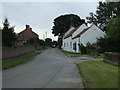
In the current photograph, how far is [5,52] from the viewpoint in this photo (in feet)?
77.3

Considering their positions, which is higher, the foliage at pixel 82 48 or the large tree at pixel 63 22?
the large tree at pixel 63 22

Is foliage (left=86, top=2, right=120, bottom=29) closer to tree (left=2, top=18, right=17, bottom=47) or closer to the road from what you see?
tree (left=2, top=18, right=17, bottom=47)

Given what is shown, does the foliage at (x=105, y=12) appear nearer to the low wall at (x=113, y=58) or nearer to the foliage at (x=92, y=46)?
the foliage at (x=92, y=46)

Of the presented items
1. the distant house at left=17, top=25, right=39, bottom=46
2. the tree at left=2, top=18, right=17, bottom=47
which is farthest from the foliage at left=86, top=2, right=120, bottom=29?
the tree at left=2, top=18, right=17, bottom=47

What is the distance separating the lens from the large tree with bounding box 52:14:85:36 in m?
77.4

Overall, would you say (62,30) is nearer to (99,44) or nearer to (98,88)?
(99,44)

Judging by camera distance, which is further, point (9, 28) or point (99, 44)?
point (99, 44)

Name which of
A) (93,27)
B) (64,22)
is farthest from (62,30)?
(93,27)

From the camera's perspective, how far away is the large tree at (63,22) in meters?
77.4

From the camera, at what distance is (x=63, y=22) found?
7794cm

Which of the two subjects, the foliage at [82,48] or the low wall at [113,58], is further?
the foliage at [82,48]

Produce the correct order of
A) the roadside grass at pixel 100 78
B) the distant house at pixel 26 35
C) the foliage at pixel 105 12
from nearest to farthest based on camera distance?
the roadside grass at pixel 100 78
the foliage at pixel 105 12
the distant house at pixel 26 35

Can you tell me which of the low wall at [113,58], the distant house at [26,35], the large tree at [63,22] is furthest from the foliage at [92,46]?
the distant house at [26,35]

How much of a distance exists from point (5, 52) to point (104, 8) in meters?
44.1
